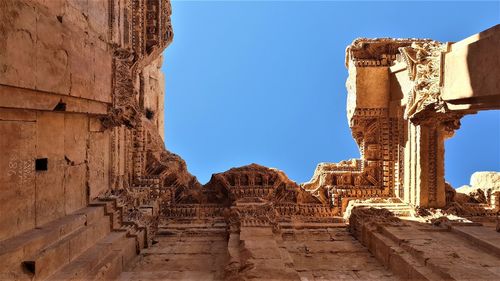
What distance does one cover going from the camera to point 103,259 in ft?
20.7

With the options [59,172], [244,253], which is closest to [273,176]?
[244,253]

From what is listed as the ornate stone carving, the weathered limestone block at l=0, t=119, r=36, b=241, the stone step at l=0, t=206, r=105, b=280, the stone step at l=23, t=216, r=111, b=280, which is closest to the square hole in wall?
the weathered limestone block at l=0, t=119, r=36, b=241

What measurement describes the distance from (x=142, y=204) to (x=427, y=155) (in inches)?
307

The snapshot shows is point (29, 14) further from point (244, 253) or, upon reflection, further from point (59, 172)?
point (244, 253)

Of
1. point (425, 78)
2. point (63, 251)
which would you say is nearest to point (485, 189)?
point (425, 78)

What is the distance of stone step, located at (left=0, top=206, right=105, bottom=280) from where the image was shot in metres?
4.52

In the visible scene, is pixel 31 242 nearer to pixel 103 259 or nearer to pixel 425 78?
pixel 103 259

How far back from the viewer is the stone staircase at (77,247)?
4781 mm

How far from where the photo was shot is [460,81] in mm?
6500

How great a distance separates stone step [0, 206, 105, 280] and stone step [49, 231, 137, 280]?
1.41ft

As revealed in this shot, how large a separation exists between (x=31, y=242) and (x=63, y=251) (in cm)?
62

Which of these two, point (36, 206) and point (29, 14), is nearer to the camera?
point (29, 14)

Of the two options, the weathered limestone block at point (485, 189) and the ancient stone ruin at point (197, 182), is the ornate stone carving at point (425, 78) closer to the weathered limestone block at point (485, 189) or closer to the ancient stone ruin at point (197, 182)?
the ancient stone ruin at point (197, 182)

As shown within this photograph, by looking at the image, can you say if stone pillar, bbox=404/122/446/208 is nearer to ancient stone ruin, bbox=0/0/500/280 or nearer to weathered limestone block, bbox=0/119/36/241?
ancient stone ruin, bbox=0/0/500/280
